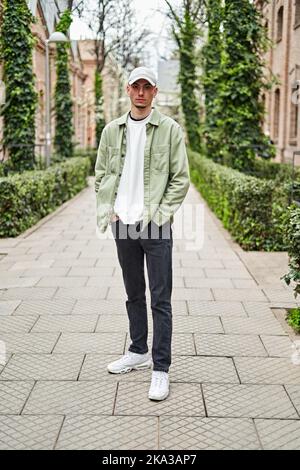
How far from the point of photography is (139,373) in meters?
4.33

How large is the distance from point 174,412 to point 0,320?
2.33 meters

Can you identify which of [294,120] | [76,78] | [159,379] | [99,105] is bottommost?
[159,379]

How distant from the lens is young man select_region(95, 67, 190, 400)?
390 centimetres

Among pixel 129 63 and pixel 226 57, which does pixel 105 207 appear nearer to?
pixel 226 57

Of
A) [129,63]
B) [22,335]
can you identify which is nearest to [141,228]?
[22,335]

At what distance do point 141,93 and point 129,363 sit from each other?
5.57 ft

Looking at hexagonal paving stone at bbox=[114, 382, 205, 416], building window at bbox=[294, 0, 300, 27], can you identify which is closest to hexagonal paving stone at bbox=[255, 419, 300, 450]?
hexagonal paving stone at bbox=[114, 382, 205, 416]

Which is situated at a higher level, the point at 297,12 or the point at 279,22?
the point at 279,22

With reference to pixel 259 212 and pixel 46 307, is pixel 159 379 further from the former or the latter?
pixel 259 212

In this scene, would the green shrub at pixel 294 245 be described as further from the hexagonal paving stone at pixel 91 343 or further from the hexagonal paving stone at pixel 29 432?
the hexagonal paving stone at pixel 29 432

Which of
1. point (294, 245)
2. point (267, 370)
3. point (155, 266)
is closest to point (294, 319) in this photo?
point (294, 245)

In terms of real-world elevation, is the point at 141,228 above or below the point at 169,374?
above

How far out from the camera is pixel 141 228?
12.8 feet

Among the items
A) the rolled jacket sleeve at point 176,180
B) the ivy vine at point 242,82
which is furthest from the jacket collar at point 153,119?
the ivy vine at point 242,82
